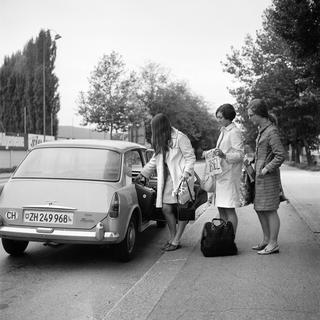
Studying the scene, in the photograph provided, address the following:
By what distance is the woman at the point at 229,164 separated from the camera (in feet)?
19.0

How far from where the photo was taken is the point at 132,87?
3638 cm

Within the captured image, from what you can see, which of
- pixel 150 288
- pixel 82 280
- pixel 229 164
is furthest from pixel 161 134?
pixel 150 288

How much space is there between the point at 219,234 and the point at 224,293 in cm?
148

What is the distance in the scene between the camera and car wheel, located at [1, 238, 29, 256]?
5.71 m

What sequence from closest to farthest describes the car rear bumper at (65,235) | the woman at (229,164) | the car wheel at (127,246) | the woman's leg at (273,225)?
the car rear bumper at (65,235)
the car wheel at (127,246)
the woman's leg at (273,225)
the woman at (229,164)

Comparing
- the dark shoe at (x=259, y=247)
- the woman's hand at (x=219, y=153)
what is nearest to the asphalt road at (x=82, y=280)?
the dark shoe at (x=259, y=247)

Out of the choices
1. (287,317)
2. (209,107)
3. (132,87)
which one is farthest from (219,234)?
(209,107)

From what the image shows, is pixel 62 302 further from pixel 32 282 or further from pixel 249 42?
pixel 249 42

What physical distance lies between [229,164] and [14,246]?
2.85 metres

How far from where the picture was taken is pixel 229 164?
5887 millimetres

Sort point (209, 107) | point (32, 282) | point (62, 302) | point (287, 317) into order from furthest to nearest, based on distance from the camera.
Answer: point (209, 107), point (32, 282), point (62, 302), point (287, 317)

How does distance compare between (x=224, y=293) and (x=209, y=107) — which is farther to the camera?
(x=209, y=107)

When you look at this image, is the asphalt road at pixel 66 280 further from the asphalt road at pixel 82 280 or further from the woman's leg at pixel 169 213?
the woman's leg at pixel 169 213

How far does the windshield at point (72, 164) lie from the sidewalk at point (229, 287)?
1270 millimetres
